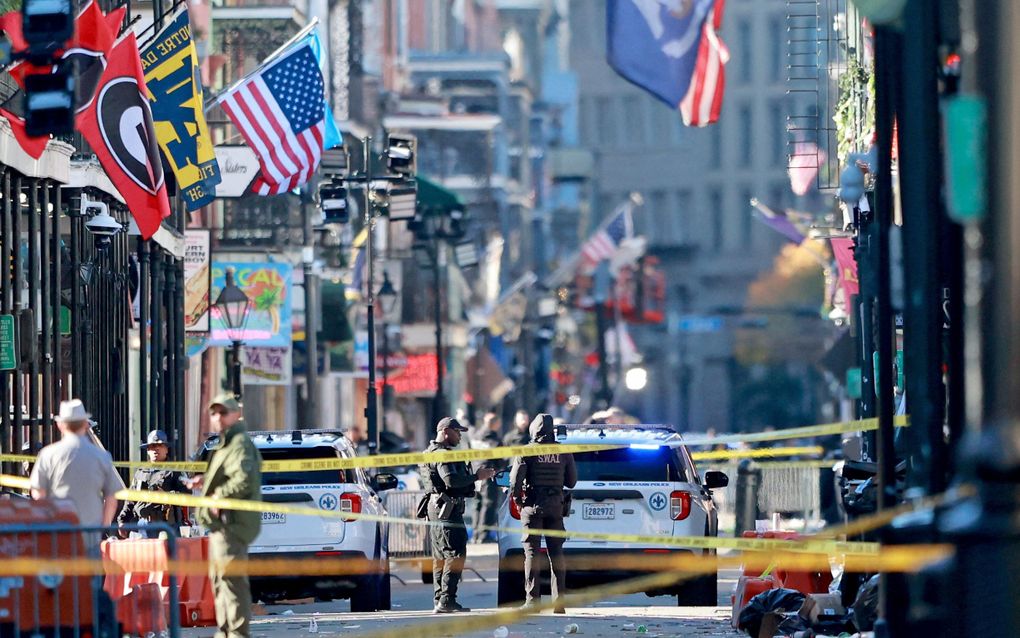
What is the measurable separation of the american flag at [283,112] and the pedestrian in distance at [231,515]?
15019mm

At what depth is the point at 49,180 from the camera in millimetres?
25844

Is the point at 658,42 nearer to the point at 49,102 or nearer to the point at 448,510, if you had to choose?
the point at 448,510

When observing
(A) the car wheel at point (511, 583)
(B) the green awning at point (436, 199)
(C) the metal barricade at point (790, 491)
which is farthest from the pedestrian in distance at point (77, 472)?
(B) the green awning at point (436, 199)

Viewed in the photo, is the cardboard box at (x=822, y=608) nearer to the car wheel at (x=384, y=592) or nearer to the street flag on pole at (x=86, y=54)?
the car wheel at (x=384, y=592)

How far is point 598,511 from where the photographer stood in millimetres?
21781

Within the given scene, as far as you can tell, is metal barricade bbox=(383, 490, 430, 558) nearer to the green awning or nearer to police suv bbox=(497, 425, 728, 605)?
police suv bbox=(497, 425, 728, 605)

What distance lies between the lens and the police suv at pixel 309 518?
2111 centimetres

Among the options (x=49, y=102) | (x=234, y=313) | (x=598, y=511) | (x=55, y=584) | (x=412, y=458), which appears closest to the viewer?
(x=55, y=584)

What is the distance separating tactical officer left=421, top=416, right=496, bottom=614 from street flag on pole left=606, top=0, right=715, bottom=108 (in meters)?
4.21

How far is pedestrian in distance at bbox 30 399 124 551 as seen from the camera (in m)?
16.1

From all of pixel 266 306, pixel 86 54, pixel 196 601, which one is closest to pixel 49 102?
pixel 86 54

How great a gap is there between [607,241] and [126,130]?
188 feet

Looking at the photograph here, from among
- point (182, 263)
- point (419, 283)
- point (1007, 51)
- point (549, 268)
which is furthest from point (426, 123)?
point (1007, 51)

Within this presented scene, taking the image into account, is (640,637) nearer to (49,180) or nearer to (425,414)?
(49,180)
